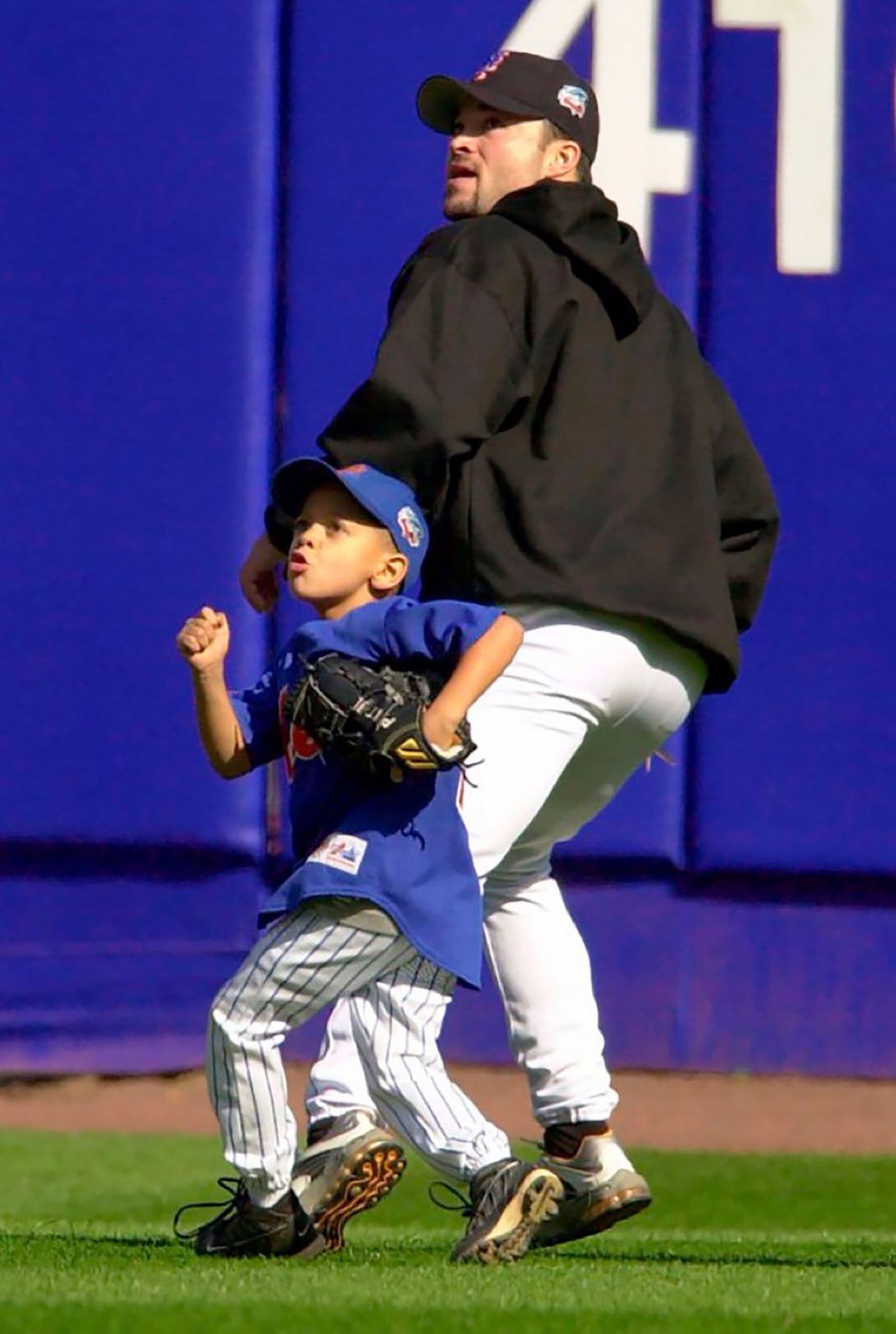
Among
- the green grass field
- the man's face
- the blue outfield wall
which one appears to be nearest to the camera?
the green grass field

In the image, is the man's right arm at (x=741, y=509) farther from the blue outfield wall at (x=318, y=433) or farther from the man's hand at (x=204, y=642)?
the blue outfield wall at (x=318, y=433)

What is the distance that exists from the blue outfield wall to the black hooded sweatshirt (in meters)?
1.92

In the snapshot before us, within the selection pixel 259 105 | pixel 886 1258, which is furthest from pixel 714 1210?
pixel 259 105

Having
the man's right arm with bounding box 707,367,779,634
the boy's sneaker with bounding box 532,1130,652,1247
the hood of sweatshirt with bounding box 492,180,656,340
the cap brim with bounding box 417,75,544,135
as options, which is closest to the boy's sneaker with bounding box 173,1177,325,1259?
the boy's sneaker with bounding box 532,1130,652,1247

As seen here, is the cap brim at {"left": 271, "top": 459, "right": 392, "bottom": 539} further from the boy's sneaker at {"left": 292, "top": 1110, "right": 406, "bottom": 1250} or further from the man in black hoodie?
the boy's sneaker at {"left": 292, "top": 1110, "right": 406, "bottom": 1250}

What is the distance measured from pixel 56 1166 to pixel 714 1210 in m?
1.21

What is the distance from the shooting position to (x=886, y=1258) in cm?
367

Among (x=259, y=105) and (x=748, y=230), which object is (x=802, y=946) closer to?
(x=748, y=230)

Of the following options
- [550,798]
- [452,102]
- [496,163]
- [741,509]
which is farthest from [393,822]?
[452,102]

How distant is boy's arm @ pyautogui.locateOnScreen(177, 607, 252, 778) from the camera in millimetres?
3107

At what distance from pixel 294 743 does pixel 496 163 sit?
85 centimetres

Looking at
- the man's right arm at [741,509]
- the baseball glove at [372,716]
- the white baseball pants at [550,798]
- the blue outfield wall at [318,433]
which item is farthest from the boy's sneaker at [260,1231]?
the blue outfield wall at [318,433]

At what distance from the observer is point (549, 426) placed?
3.34 meters

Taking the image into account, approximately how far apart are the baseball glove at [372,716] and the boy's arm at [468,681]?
12 millimetres
